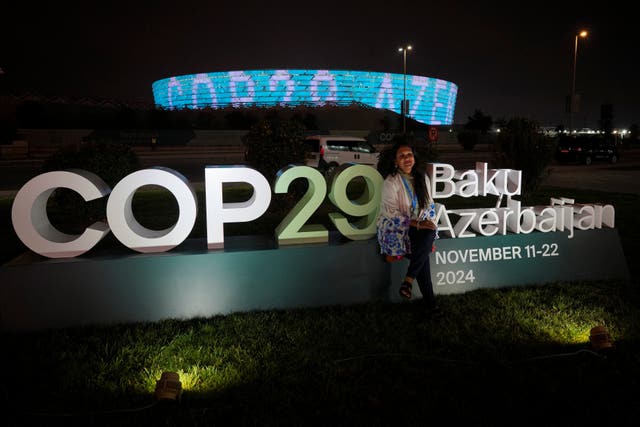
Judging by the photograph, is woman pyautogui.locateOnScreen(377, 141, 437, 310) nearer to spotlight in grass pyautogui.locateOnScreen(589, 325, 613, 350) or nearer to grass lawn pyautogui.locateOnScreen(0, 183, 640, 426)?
grass lawn pyautogui.locateOnScreen(0, 183, 640, 426)

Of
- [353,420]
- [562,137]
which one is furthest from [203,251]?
[562,137]

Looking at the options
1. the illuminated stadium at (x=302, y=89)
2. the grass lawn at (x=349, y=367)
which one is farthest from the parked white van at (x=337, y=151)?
the illuminated stadium at (x=302, y=89)

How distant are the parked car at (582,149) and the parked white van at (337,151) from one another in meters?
11.9

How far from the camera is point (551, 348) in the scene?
412 cm

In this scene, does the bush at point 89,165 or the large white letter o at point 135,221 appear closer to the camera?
the large white letter o at point 135,221

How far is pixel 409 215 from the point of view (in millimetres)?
4734

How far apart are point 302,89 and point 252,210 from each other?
75461 millimetres

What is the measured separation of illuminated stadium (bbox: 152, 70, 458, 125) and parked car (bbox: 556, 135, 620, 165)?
168 ft

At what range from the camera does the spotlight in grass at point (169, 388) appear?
126 inches

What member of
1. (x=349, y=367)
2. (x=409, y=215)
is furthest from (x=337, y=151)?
(x=349, y=367)

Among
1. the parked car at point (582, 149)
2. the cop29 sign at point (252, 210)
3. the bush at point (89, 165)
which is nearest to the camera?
the cop29 sign at point (252, 210)

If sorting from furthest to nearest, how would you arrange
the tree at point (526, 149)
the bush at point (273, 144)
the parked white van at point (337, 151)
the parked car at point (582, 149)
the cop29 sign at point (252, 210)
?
the parked car at point (582, 149), the parked white van at point (337, 151), the tree at point (526, 149), the bush at point (273, 144), the cop29 sign at point (252, 210)

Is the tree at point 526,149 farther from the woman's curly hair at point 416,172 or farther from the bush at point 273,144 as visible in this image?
the woman's curly hair at point 416,172

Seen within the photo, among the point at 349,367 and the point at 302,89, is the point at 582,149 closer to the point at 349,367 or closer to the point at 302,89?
the point at 349,367
